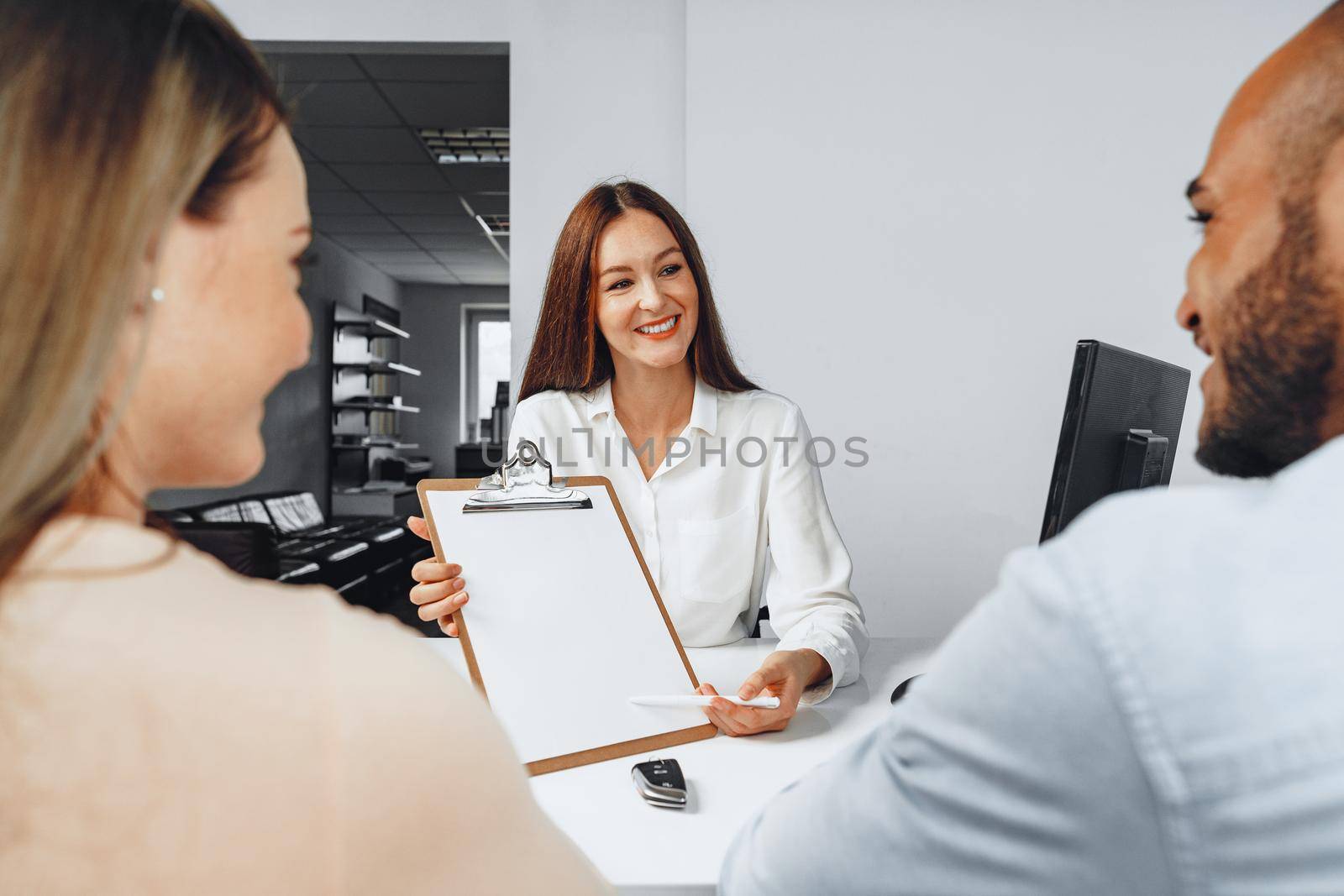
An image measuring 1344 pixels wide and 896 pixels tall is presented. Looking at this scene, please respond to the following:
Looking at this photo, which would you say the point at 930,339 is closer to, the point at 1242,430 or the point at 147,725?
the point at 1242,430

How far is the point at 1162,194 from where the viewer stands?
2.94m

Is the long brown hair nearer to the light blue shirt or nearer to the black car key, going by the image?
the black car key

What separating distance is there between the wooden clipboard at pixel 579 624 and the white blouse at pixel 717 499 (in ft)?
1.56

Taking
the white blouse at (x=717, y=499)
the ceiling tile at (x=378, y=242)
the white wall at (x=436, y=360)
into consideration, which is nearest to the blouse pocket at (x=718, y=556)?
the white blouse at (x=717, y=499)

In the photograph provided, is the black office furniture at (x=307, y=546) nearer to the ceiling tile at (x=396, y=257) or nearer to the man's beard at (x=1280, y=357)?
the ceiling tile at (x=396, y=257)

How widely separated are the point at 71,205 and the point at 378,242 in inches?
324

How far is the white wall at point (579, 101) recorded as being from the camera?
3.17 meters

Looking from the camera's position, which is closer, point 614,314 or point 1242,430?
point 1242,430

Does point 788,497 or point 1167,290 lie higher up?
point 1167,290

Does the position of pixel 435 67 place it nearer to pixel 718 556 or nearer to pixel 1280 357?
pixel 718 556

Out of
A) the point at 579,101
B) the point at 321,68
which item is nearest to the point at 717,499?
the point at 579,101

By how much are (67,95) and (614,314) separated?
4.69 ft

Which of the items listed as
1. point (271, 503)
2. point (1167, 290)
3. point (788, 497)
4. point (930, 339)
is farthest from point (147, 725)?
point (271, 503)

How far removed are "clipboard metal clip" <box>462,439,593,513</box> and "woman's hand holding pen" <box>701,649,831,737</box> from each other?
1.06ft
